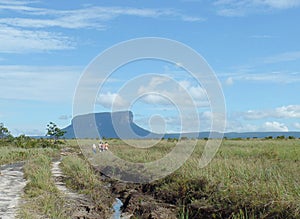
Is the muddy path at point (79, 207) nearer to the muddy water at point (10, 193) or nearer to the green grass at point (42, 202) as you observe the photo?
the green grass at point (42, 202)

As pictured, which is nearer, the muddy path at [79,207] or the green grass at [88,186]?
the muddy path at [79,207]

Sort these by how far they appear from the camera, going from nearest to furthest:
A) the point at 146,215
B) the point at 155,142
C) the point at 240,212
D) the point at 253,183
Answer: the point at 240,212 → the point at 253,183 → the point at 146,215 → the point at 155,142

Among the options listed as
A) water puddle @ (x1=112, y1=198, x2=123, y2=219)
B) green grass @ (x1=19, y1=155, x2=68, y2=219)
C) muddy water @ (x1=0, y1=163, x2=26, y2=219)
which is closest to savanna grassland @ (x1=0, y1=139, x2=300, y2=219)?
green grass @ (x1=19, y1=155, x2=68, y2=219)

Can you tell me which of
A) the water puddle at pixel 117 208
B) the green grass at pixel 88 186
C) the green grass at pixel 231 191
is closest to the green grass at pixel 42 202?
the green grass at pixel 88 186

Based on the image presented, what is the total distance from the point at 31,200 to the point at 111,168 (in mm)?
10488

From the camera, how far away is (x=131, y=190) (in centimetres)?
1630

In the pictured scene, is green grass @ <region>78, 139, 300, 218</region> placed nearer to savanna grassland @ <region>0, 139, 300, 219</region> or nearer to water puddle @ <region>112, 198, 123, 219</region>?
savanna grassland @ <region>0, 139, 300, 219</region>

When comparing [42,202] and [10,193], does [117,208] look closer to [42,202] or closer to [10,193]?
[42,202]

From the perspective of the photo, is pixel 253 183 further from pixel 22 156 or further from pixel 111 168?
pixel 22 156

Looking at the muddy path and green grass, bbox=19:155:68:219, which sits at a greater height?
green grass, bbox=19:155:68:219

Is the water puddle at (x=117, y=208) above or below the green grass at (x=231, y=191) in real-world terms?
below

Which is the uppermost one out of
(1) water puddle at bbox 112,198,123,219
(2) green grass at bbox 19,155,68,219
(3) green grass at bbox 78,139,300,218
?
(3) green grass at bbox 78,139,300,218

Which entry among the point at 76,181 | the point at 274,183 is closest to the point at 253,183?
the point at 274,183

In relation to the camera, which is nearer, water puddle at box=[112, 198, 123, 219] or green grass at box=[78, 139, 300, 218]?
Answer: green grass at box=[78, 139, 300, 218]
